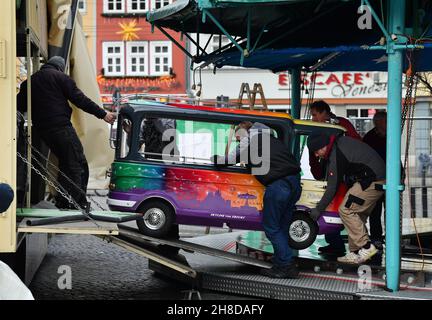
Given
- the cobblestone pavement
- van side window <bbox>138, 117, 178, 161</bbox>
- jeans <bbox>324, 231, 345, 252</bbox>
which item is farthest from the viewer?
jeans <bbox>324, 231, 345, 252</bbox>

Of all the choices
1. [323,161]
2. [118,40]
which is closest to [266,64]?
[323,161]

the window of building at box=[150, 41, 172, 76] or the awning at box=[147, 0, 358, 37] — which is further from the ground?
the window of building at box=[150, 41, 172, 76]

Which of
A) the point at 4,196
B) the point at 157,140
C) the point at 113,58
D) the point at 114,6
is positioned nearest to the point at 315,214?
the point at 157,140

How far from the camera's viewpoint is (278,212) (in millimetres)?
8344

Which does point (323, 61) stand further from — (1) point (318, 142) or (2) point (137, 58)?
(2) point (137, 58)

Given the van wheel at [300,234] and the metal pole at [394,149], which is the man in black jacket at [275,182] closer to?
the van wheel at [300,234]

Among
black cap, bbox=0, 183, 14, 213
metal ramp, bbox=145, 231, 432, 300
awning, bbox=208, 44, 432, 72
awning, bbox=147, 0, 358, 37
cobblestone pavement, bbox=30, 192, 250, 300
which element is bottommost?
cobblestone pavement, bbox=30, 192, 250, 300

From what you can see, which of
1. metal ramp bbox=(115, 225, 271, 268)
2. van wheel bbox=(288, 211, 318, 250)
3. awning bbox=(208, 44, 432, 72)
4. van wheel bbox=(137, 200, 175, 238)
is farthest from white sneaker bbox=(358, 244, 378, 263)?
awning bbox=(208, 44, 432, 72)

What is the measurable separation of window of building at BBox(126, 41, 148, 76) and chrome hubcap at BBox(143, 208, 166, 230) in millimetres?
35746

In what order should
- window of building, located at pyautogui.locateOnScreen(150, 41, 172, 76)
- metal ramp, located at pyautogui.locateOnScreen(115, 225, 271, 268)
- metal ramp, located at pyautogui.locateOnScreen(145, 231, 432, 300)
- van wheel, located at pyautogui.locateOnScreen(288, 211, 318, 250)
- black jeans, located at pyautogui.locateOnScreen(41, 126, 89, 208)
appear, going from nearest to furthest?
metal ramp, located at pyautogui.locateOnScreen(145, 231, 432, 300) < metal ramp, located at pyautogui.locateOnScreen(115, 225, 271, 268) < black jeans, located at pyautogui.locateOnScreen(41, 126, 89, 208) < van wheel, located at pyautogui.locateOnScreen(288, 211, 318, 250) < window of building, located at pyautogui.locateOnScreen(150, 41, 172, 76)

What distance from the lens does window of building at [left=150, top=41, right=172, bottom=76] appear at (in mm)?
43250

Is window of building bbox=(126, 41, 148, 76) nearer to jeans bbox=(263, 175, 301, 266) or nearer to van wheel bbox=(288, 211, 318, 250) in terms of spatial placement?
van wheel bbox=(288, 211, 318, 250)

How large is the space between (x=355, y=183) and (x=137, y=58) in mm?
36070

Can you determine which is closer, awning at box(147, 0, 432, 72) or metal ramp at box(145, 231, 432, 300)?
metal ramp at box(145, 231, 432, 300)
